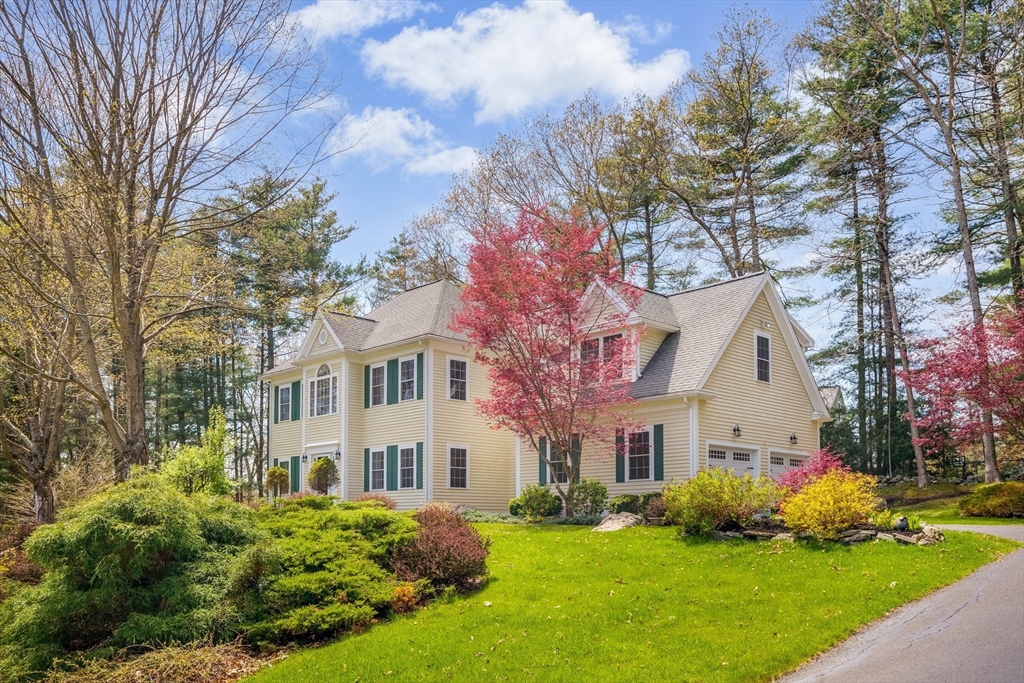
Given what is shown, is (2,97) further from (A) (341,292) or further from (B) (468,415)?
(A) (341,292)

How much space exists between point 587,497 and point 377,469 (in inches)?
370

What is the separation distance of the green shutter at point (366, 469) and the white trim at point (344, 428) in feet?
2.06

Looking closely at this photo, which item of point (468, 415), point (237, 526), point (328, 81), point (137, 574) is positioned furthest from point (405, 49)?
point (468, 415)

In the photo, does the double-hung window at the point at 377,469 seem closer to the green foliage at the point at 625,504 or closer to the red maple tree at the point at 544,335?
the red maple tree at the point at 544,335

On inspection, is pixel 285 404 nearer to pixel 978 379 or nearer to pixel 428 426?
pixel 428 426

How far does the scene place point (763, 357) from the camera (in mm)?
22969

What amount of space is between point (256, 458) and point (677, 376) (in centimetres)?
2910

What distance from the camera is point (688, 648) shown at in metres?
8.88

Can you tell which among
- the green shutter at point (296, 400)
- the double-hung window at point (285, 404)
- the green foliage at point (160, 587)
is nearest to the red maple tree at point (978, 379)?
the green foliage at point (160, 587)

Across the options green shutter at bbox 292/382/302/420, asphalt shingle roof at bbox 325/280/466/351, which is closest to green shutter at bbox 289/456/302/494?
green shutter at bbox 292/382/302/420

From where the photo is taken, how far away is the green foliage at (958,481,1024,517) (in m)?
17.3

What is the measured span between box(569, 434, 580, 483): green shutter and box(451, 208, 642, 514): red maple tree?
5 cm

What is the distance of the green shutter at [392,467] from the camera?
25.8 meters

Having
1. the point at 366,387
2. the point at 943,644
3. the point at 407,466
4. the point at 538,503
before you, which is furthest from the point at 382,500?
the point at 943,644
